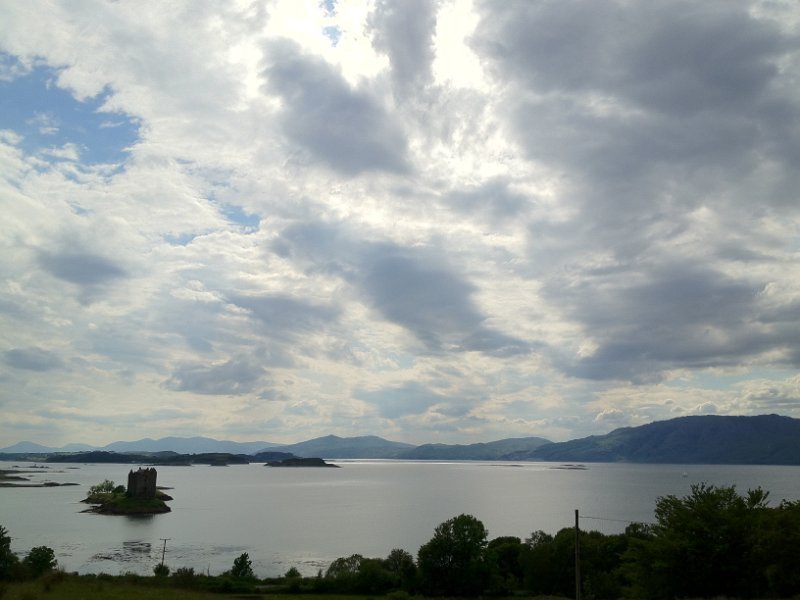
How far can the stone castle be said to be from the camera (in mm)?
145875

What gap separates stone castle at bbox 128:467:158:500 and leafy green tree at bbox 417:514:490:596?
115 metres

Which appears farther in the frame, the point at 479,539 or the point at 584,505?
the point at 584,505

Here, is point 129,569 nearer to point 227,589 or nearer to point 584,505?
point 227,589

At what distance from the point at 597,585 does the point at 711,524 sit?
1433 cm

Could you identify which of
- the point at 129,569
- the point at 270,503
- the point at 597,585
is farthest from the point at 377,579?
the point at 270,503

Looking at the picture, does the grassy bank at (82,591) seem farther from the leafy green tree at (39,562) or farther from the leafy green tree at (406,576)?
the leafy green tree at (406,576)

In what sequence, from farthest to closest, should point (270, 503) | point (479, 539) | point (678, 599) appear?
point (270, 503), point (479, 539), point (678, 599)

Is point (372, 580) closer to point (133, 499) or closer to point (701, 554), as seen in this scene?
point (701, 554)

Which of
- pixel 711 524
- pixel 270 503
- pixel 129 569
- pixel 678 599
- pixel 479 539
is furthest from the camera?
pixel 270 503

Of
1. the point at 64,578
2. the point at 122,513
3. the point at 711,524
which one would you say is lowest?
the point at 122,513

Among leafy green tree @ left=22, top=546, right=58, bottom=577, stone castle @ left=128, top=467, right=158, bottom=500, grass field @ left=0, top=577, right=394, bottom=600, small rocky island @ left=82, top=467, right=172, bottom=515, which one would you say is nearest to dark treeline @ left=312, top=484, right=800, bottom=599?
grass field @ left=0, top=577, right=394, bottom=600

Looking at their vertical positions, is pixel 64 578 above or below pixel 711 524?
below

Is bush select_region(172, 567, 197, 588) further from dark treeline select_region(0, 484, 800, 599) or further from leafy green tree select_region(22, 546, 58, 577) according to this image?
leafy green tree select_region(22, 546, 58, 577)

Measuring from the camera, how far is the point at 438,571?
175 feet
